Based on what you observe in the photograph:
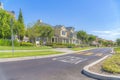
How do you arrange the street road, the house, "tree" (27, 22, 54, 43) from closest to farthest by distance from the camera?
the street road
"tree" (27, 22, 54, 43)
the house

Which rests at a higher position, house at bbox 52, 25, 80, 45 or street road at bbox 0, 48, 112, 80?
house at bbox 52, 25, 80, 45

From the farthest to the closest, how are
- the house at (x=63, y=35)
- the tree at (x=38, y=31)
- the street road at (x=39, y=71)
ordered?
the house at (x=63, y=35) < the tree at (x=38, y=31) < the street road at (x=39, y=71)

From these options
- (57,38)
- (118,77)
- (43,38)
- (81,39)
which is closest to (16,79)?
(118,77)

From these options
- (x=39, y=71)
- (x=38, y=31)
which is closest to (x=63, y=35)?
(x=38, y=31)

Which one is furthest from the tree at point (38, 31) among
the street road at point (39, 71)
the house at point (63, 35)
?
the street road at point (39, 71)

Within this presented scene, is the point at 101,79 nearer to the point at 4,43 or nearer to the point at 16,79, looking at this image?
the point at 16,79

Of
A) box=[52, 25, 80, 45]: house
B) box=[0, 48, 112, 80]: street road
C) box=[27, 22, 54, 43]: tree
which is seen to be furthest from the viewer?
box=[52, 25, 80, 45]: house

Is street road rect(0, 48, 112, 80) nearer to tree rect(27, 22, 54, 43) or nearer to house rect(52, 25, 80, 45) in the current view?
tree rect(27, 22, 54, 43)

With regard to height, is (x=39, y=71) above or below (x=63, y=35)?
below

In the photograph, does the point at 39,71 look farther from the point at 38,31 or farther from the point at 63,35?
the point at 63,35

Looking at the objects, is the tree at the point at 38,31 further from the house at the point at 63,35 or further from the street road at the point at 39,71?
the street road at the point at 39,71

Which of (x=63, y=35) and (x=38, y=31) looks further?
(x=63, y=35)

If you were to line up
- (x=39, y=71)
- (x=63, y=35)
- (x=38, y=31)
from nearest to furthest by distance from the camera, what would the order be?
1. (x=39, y=71)
2. (x=38, y=31)
3. (x=63, y=35)

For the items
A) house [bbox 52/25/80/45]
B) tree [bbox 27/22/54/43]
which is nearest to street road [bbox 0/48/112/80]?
tree [bbox 27/22/54/43]
